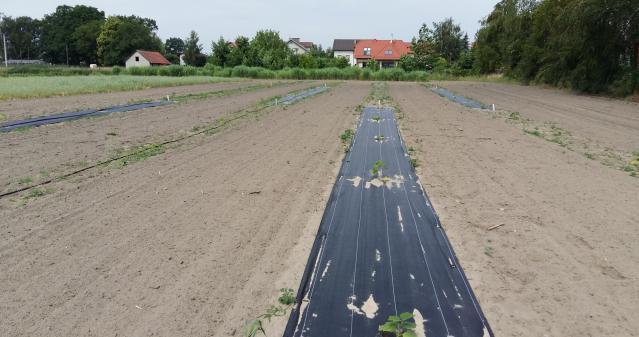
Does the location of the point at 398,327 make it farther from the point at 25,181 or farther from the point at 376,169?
the point at 25,181

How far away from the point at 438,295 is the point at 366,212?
2099mm

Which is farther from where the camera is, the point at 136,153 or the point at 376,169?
the point at 136,153

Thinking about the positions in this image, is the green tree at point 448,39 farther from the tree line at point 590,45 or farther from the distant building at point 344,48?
the tree line at point 590,45

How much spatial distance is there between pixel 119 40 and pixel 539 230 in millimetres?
76730

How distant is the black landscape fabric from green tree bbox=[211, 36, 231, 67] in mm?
52623

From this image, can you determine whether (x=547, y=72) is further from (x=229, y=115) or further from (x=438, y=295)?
(x=438, y=295)

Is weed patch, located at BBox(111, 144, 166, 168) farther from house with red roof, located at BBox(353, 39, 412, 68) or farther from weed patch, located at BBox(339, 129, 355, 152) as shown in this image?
house with red roof, located at BBox(353, 39, 412, 68)

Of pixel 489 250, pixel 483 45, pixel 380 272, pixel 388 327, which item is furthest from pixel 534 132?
pixel 483 45

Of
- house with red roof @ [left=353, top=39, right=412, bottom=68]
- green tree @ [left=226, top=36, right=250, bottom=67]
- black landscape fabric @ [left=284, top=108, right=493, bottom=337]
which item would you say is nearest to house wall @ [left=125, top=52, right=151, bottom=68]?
green tree @ [left=226, top=36, right=250, bottom=67]

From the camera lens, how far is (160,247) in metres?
4.55

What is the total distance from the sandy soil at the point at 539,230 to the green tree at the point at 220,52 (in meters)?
49.2

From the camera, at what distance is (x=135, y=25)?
73000mm

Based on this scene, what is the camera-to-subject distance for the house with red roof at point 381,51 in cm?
7481

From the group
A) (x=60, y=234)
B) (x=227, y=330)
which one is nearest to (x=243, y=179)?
(x=60, y=234)
